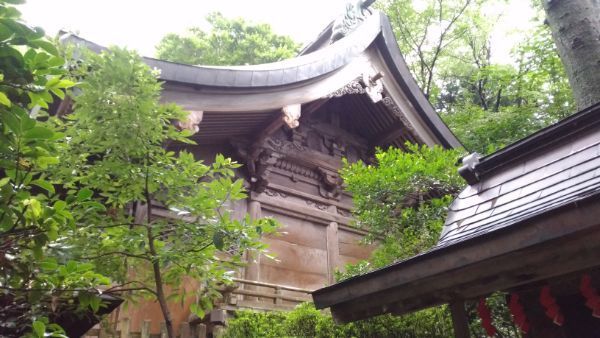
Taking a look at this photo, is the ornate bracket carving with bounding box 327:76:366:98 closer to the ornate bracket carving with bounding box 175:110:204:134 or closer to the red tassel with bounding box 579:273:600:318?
the ornate bracket carving with bounding box 175:110:204:134

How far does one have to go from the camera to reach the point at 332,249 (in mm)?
7992

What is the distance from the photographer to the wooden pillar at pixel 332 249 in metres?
7.78

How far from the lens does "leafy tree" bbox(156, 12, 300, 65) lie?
58.4ft

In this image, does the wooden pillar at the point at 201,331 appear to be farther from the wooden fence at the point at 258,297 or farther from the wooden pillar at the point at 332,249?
the wooden pillar at the point at 332,249

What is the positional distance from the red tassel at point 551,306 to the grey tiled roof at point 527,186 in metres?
0.49

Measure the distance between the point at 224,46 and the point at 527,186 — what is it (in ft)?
54.6

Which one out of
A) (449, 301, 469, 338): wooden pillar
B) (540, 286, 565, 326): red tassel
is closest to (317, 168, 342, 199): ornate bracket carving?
(449, 301, 469, 338): wooden pillar

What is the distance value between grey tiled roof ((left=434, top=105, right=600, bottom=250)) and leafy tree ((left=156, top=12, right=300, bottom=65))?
15.0 metres

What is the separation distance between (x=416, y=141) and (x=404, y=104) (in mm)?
787

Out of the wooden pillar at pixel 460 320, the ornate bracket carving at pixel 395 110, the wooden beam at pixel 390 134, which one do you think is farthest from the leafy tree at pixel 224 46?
the wooden pillar at pixel 460 320

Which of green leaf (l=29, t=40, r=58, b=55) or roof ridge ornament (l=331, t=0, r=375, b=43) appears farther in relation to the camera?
roof ridge ornament (l=331, t=0, r=375, b=43)

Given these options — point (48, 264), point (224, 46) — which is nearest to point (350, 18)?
point (48, 264)

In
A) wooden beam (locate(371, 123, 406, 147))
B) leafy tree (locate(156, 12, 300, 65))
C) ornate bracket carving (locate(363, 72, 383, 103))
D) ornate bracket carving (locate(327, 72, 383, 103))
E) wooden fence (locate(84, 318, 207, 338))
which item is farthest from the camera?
leafy tree (locate(156, 12, 300, 65))

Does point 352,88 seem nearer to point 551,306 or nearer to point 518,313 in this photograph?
point 518,313
